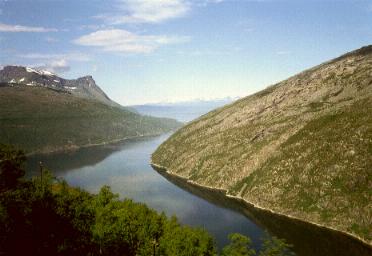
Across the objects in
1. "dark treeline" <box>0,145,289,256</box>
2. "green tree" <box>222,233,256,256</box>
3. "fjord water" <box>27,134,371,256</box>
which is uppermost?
"green tree" <box>222,233,256,256</box>

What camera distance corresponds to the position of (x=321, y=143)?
15975 centimetres

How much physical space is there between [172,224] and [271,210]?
70.5m

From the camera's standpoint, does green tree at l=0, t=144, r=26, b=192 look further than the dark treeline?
Yes

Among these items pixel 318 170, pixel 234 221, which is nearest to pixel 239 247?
pixel 234 221

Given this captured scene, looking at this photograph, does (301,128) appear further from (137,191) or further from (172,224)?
(172,224)

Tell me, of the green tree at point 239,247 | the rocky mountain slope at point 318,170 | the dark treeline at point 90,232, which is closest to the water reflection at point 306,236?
the rocky mountain slope at point 318,170

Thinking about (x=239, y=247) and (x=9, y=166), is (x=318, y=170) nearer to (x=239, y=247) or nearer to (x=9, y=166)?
(x=239, y=247)

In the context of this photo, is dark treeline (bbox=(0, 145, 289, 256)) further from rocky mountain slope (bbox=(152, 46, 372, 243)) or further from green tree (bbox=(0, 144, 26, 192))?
rocky mountain slope (bbox=(152, 46, 372, 243))

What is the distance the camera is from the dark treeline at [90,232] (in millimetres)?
57906

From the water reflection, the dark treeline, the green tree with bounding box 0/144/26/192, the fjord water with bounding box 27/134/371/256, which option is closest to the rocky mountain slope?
the water reflection

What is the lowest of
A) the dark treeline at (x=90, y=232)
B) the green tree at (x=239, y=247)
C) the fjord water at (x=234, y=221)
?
the fjord water at (x=234, y=221)

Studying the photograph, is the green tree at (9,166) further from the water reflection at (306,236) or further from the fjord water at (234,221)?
the water reflection at (306,236)

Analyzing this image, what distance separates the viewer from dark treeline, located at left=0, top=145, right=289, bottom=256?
57.9 m

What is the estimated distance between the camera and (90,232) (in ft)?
254
